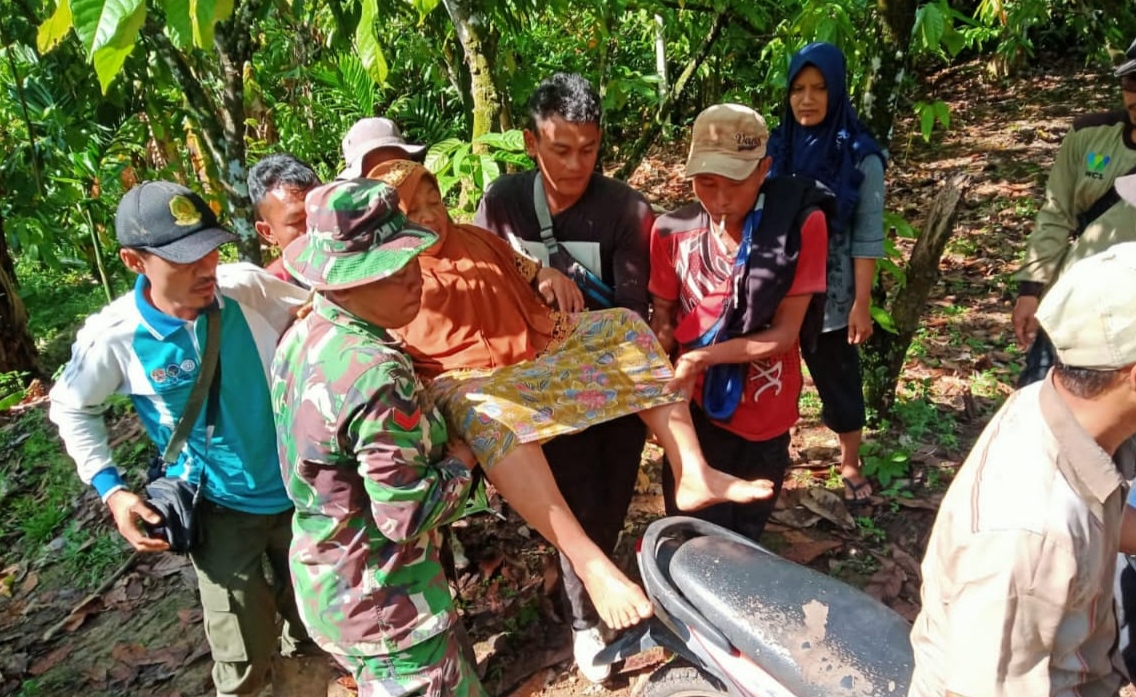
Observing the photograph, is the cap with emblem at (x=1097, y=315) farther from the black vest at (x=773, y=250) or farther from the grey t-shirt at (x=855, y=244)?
the grey t-shirt at (x=855, y=244)

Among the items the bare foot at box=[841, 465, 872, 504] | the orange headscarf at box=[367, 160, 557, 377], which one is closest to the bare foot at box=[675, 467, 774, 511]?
the orange headscarf at box=[367, 160, 557, 377]

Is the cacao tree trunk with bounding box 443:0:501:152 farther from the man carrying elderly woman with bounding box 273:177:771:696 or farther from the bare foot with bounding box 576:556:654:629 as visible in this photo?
the bare foot with bounding box 576:556:654:629

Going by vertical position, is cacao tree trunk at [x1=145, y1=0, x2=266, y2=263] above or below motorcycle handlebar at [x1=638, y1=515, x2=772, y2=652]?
above

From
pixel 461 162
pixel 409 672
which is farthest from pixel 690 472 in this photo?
pixel 461 162

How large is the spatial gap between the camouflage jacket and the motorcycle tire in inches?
24.9

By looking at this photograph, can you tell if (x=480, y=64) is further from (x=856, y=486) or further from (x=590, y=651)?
(x=856, y=486)

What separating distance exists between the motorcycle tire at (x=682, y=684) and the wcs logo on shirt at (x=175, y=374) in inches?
62.3

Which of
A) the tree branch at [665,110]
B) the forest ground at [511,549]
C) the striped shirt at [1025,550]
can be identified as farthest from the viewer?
the tree branch at [665,110]

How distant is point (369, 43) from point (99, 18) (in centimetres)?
94

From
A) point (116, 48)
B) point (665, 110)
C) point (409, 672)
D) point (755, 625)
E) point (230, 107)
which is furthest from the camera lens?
point (665, 110)

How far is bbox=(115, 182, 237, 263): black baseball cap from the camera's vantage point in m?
2.05

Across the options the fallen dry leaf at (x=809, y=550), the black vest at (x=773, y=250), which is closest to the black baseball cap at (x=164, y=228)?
the black vest at (x=773, y=250)

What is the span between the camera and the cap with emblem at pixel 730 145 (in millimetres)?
2326

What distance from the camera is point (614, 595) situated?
6.66 feet
